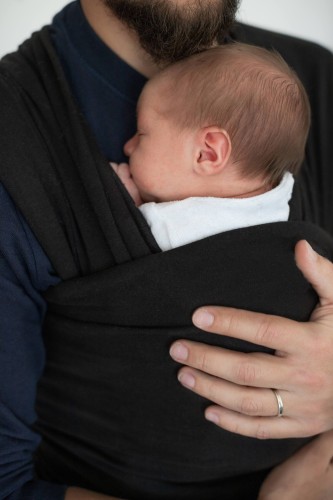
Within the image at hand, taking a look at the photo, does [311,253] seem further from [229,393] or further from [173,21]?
[173,21]

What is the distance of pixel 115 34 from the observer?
3.47ft

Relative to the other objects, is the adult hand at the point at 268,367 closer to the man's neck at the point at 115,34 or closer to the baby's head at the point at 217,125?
the baby's head at the point at 217,125

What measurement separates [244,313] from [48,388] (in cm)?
47

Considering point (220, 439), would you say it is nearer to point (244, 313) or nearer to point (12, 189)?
point (244, 313)

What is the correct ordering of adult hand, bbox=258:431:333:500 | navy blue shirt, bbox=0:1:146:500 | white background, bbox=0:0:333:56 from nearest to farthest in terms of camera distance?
1. navy blue shirt, bbox=0:1:146:500
2. adult hand, bbox=258:431:333:500
3. white background, bbox=0:0:333:56

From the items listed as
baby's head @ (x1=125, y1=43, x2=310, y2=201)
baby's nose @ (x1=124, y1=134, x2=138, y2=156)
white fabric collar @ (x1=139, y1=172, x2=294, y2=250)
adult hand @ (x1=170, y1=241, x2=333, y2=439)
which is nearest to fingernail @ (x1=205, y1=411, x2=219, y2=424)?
adult hand @ (x1=170, y1=241, x2=333, y2=439)

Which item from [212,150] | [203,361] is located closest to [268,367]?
[203,361]

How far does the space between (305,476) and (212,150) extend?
2.25 ft

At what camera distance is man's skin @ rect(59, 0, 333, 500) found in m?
0.91

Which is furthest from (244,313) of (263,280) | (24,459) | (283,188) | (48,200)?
(24,459)

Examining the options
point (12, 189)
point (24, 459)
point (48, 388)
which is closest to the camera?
point (12, 189)

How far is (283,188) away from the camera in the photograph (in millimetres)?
1041

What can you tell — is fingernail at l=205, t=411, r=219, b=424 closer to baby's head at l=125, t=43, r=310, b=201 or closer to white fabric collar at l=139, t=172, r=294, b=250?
white fabric collar at l=139, t=172, r=294, b=250

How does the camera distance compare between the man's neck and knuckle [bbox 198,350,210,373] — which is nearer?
knuckle [bbox 198,350,210,373]
